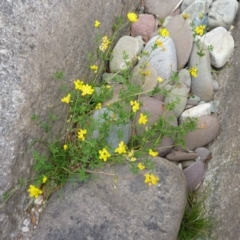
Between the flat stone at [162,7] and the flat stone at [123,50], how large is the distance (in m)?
0.39

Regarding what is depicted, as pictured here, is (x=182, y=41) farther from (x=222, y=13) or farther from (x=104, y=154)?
(x=104, y=154)

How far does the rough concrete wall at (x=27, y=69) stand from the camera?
6.78ft

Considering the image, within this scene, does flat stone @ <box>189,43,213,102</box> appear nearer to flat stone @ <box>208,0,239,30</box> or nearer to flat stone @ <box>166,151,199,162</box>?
flat stone @ <box>208,0,239,30</box>

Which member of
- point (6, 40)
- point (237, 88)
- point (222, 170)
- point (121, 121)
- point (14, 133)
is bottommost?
point (222, 170)

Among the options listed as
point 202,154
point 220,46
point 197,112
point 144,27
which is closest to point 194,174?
point 202,154

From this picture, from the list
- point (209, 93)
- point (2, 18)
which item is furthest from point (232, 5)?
point (2, 18)

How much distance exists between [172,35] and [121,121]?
3.01 ft

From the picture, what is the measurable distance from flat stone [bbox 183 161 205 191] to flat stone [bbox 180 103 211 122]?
31 cm

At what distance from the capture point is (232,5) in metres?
2.75

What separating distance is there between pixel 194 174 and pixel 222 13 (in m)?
1.17

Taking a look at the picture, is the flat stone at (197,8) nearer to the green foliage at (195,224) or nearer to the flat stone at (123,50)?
the flat stone at (123,50)

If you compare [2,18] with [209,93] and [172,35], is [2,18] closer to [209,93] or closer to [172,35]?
[172,35]

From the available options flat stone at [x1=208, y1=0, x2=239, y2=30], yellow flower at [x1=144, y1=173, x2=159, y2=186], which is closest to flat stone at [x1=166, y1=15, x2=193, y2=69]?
flat stone at [x1=208, y1=0, x2=239, y2=30]

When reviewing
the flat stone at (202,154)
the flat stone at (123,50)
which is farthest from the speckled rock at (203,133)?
the flat stone at (123,50)
